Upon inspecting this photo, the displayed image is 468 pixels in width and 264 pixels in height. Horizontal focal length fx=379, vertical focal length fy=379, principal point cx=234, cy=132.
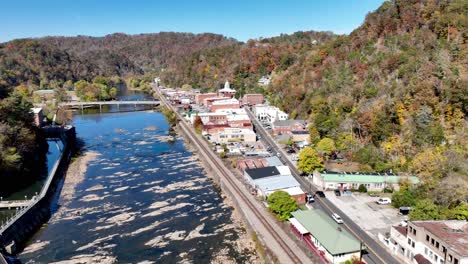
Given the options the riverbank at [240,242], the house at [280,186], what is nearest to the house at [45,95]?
the riverbank at [240,242]

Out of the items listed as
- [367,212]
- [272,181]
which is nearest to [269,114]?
[272,181]

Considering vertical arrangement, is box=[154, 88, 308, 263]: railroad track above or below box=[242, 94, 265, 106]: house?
below

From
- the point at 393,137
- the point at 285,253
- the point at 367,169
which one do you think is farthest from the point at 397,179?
the point at 285,253

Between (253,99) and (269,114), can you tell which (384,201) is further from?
(253,99)

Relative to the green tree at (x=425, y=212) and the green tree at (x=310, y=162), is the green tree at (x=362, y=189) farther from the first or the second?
the green tree at (x=425, y=212)

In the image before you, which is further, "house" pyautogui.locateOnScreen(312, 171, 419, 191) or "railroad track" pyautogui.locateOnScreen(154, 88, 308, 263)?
"house" pyautogui.locateOnScreen(312, 171, 419, 191)

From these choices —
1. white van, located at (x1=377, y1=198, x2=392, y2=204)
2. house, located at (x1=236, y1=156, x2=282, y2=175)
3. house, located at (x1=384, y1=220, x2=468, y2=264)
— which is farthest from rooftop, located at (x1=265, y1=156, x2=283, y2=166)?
house, located at (x1=384, y1=220, x2=468, y2=264)

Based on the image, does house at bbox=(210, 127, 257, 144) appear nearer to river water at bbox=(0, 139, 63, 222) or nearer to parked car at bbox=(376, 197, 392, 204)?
river water at bbox=(0, 139, 63, 222)
